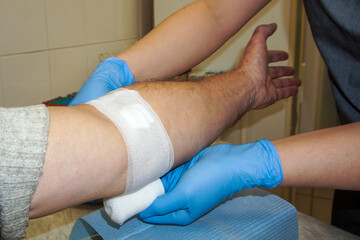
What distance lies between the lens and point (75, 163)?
1.65 feet

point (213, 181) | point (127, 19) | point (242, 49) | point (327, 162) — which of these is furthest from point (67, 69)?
point (327, 162)

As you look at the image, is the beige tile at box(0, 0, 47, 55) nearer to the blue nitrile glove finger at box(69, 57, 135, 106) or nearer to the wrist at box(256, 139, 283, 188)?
the blue nitrile glove finger at box(69, 57, 135, 106)

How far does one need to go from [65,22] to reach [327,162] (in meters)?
1.05

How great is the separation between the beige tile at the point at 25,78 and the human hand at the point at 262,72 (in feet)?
2.41

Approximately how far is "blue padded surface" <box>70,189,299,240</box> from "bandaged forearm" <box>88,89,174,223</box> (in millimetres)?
87

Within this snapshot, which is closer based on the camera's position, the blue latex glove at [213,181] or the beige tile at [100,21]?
the blue latex glove at [213,181]

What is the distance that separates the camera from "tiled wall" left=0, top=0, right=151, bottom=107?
3.86 feet

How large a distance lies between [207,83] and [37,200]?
1.37 ft

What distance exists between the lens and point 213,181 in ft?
2.21

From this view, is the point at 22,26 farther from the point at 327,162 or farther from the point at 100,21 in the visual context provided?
the point at 327,162

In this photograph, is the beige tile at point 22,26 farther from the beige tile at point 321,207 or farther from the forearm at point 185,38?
the beige tile at point 321,207

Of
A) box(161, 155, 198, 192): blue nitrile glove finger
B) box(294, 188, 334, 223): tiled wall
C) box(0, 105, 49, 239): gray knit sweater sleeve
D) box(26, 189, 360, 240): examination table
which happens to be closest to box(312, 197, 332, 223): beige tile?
box(294, 188, 334, 223): tiled wall

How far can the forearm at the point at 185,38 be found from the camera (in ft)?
3.10

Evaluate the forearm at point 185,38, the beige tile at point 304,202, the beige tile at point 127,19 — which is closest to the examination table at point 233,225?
the forearm at point 185,38
